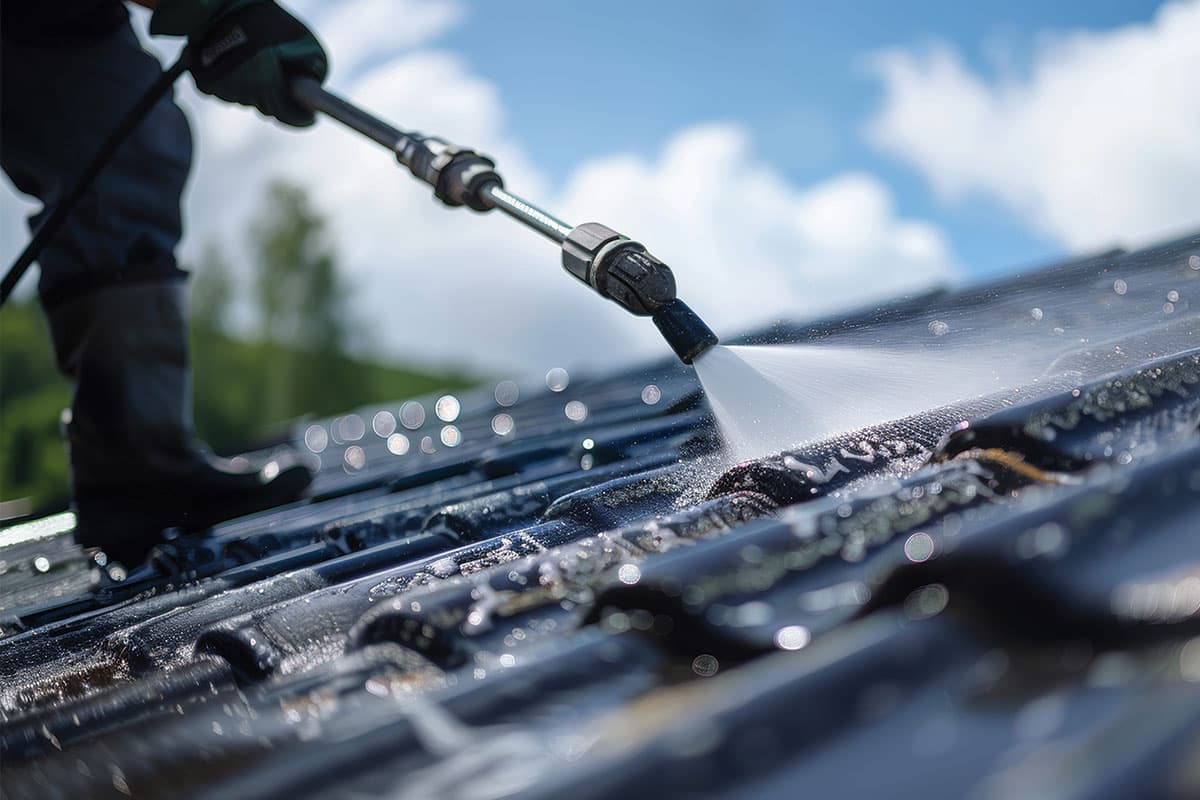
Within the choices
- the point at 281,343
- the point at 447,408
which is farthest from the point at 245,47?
the point at 281,343

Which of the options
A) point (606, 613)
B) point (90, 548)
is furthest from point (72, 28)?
point (606, 613)

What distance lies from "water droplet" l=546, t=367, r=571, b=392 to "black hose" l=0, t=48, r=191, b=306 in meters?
6.23

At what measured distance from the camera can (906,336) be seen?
10.7 ft

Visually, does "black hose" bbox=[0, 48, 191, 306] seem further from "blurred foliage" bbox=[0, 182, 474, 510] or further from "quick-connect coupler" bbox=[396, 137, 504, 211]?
"blurred foliage" bbox=[0, 182, 474, 510]

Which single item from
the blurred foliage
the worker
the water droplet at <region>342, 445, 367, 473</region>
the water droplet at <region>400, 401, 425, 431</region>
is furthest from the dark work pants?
the blurred foliage

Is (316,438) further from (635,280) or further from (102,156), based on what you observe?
(635,280)

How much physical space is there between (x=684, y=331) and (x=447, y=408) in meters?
7.74

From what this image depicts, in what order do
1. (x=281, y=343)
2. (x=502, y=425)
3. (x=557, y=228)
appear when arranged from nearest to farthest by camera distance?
(x=557, y=228)
(x=502, y=425)
(x=281, y=343)

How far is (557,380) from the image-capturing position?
1027cm

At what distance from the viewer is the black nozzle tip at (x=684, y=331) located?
2506 millimetres

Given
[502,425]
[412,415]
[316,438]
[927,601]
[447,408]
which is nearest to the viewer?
[927,601]

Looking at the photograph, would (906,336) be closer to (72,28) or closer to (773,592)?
(773,592)

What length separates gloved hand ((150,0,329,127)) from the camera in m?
3.00

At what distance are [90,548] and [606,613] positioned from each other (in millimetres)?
2931
